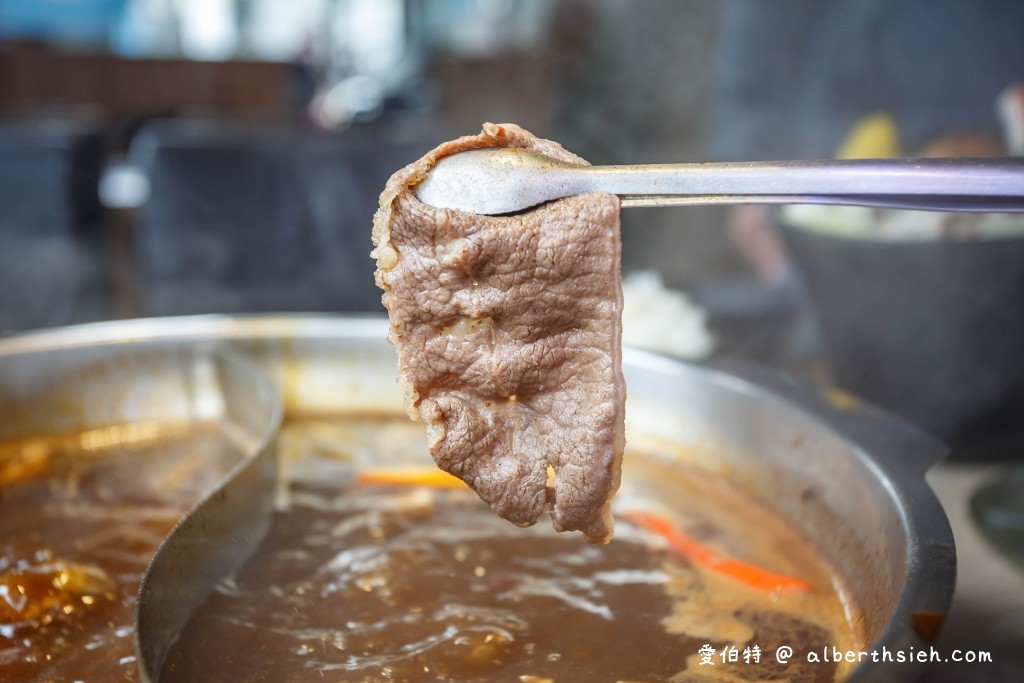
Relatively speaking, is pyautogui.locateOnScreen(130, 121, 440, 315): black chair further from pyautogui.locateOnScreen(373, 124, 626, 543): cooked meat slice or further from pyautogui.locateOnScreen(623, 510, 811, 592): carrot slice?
pyautogui.locateOnScreen(373, 124, 626, 543): cooked meat slice

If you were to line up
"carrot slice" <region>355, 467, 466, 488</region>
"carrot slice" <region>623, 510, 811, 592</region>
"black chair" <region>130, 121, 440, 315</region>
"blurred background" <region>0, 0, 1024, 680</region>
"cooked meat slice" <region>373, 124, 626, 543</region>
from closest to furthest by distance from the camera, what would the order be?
1. "cooked meat slice" <region>373, 124, 626, 543</region>
2. "carrot slice" <region>623, 510, 811, 592</region>
3. "carrot slice" <region>355, 467, 466, 488</region>
4. "blurred background" <region>0, 0, 1024, 680</region>
5. "black chair" <region>130, 121, 440, 315</region>

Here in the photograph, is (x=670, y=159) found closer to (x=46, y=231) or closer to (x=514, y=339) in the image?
(x=46, y=231)

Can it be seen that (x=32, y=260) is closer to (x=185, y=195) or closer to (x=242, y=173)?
(x=185, y=195)

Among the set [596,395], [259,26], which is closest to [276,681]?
[596,395]

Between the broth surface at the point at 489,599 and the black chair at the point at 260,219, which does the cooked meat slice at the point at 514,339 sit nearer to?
the broth surface at the point at 489,599

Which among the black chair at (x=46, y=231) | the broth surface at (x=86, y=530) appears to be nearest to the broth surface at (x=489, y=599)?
the broth surface at (x=86, y=530)

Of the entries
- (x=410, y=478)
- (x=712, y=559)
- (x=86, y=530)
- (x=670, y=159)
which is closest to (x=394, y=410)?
(x=410, y=478)

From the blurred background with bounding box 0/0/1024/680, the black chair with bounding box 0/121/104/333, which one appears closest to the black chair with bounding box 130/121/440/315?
the blurred background with bounding box 0/0/1024/680
